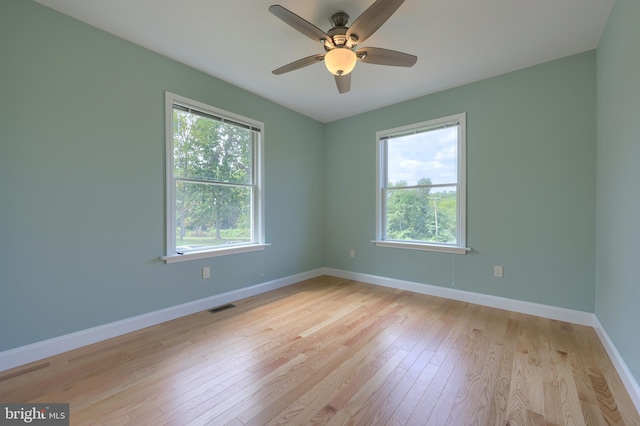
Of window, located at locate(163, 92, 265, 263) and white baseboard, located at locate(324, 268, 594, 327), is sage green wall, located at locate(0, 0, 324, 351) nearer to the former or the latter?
window, located at locate(163, 92, 265, 263)

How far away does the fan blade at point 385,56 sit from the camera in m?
1.99

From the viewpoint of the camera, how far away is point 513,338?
224 cm

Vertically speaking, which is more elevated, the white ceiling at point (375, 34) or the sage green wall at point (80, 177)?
the white ceiling at point (375, 34)

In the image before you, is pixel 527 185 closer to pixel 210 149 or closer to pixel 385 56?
pixel 385 56

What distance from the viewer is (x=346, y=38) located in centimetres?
191

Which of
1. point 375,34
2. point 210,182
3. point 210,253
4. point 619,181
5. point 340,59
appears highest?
point 375,34

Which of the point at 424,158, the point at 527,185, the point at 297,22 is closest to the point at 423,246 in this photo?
the point at 424,158

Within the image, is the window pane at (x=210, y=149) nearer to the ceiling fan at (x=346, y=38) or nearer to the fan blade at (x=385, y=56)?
the ceiling fan at (x=346, y=38)

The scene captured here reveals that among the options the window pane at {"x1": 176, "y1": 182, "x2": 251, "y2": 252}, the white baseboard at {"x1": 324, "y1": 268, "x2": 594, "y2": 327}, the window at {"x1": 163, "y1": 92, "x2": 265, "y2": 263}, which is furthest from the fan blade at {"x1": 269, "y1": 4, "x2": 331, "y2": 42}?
the white baseboard at {"x1": 324, "y1": 268, "x2": 594, "y2": 327}

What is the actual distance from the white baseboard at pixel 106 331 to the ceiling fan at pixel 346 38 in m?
2.52

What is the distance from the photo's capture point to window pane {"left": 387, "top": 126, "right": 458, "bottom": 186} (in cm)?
326

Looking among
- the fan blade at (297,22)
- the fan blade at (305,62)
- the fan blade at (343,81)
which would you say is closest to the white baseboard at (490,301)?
the fan blade at (343,81)

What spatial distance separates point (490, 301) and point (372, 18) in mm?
3020

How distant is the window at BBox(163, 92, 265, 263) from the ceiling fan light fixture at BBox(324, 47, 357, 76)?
5.32 ft
